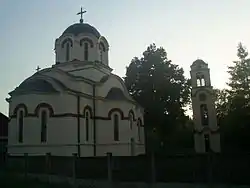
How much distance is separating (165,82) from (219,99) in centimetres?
768

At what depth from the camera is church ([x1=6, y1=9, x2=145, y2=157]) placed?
18.7 meters

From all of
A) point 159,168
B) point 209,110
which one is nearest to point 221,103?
point 209,110

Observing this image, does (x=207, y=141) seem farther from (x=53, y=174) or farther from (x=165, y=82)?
(x=53, y=174)

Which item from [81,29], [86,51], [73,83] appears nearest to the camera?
[73,83]

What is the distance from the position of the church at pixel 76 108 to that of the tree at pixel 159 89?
892cm

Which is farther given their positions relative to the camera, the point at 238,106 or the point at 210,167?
the point at 238,106

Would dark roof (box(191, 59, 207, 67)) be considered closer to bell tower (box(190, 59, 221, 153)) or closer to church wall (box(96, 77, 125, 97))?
bell tower (box(190, 59, 221, 153))

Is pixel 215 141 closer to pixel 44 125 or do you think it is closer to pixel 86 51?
pixel 86 51

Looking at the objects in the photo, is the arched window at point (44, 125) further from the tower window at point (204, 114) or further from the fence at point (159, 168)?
the tower window at point (204, 114)

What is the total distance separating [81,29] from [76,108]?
294 inches

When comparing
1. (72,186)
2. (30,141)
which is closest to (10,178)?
(72,186)

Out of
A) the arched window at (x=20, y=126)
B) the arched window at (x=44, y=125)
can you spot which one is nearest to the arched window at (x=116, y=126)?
the arched window at (x=44, y=125)

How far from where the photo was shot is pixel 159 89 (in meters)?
34.8

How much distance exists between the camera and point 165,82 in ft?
116
